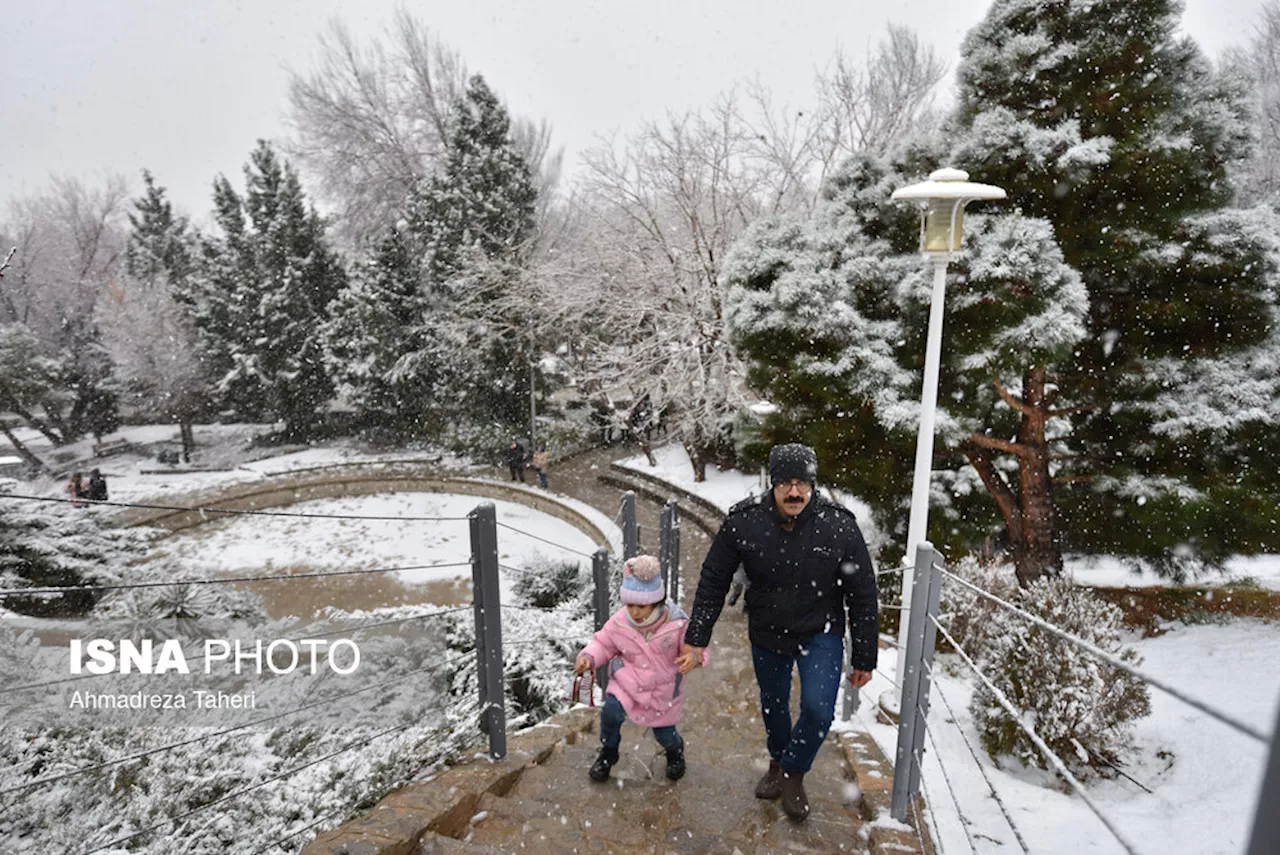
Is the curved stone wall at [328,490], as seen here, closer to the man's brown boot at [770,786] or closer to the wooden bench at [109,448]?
the wooden bench at [109,448]

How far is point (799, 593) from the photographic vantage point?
2.88 meters

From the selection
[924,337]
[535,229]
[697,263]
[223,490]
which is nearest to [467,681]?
[924,337]

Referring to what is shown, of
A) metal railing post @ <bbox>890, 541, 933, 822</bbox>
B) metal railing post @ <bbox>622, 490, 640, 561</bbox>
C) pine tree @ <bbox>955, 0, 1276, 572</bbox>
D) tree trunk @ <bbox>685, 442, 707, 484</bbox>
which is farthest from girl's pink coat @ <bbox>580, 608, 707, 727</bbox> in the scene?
tree trunk @ <bbox>685, 442, 707, 484</bbox>

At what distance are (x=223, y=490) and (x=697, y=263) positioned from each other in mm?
13287

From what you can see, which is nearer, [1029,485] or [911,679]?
[911,679]

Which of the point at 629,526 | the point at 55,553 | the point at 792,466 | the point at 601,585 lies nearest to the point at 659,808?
the point at 792,466

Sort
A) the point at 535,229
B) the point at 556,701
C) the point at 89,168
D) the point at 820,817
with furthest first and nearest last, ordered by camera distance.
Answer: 1. the point at 89,168
2. the point at 535,229
3. the point at 556,701
4. the point at 820,817

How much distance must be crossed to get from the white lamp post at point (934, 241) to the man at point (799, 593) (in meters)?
1.99

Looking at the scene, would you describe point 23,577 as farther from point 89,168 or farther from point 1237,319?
point 89,168

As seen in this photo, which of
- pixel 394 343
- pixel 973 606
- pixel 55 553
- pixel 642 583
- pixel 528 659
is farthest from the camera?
pixel 394 343

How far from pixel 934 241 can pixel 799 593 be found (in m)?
3.40

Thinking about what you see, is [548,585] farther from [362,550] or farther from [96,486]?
[96,486]

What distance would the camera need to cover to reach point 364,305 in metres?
21.1

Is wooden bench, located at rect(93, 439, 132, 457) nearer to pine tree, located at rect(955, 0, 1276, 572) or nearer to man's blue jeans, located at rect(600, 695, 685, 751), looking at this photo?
man's blue jeans, located at rect(600, 695, 685, 751)
